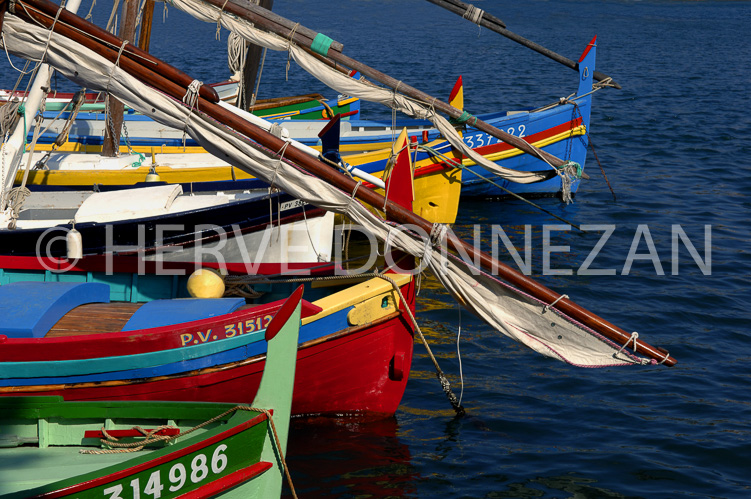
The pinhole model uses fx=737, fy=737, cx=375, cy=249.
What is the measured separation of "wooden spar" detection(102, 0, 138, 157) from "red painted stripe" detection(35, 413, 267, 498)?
1066cm

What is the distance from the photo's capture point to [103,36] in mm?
8242

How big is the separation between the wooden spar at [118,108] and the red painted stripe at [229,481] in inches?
423

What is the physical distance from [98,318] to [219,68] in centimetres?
3223

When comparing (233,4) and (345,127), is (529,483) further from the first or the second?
(345,127)

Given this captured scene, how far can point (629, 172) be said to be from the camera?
22.3 meters

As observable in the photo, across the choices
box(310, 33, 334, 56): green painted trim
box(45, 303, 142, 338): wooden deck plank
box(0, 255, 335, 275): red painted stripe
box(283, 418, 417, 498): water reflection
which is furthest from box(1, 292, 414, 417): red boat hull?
box(310, 33, 334, 56): green painted trim

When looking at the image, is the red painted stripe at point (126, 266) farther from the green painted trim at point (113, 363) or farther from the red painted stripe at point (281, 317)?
the red painted stripe at point (281, 317)

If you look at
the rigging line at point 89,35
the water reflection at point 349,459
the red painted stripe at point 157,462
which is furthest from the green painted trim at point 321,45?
the red painted stripe at point 157,462

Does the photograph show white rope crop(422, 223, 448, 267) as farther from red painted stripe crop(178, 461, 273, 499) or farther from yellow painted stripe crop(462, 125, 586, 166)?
yellow painted stripe crop(462, 125, 586, 166)

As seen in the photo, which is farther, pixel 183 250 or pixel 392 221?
pixel 183 250

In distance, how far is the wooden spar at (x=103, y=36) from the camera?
324 inches

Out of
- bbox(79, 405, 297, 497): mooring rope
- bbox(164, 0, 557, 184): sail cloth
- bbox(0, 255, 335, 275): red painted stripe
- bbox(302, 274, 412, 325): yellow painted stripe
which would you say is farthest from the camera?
bbox(164, 0, 557, 184): sail cloth

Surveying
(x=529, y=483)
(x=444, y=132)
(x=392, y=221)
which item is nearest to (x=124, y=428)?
(x=392, y=221)

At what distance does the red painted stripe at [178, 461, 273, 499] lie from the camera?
6.33 metres
